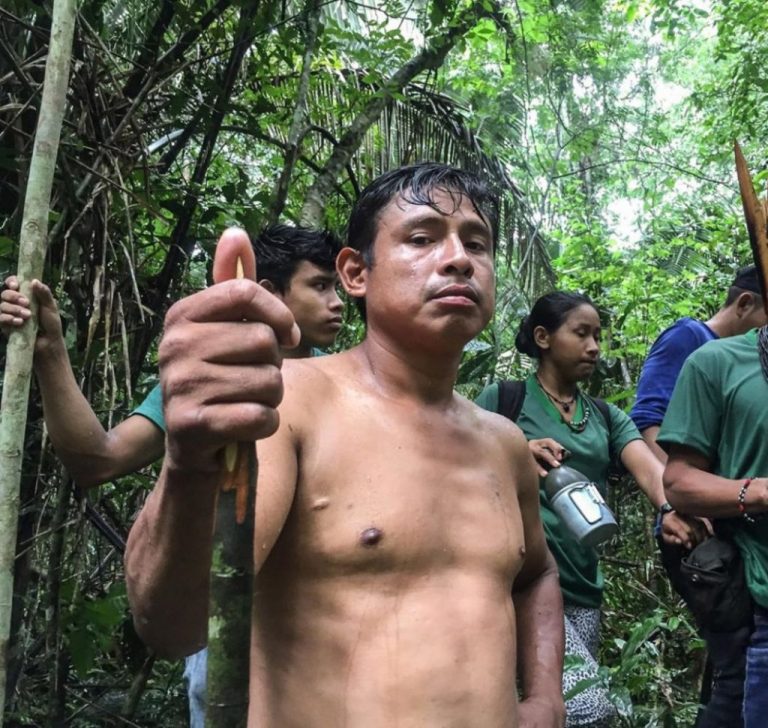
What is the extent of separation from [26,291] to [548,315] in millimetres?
2270

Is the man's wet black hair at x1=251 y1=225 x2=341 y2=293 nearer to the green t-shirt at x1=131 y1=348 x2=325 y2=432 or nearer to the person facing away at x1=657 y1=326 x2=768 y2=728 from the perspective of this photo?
the green t-shirt at x1=131 y1=348 x2=325 y2=432

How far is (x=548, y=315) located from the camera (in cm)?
382

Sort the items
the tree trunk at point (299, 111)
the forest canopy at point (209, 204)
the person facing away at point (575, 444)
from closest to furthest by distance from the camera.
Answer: the person facing away at point (575, 444) → the forest canopy at point (209, 204) → the tree trunk at point (299, 111)

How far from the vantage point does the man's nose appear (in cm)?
193

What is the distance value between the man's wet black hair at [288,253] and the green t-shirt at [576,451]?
2.92 ft

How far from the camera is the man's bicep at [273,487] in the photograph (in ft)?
4.94

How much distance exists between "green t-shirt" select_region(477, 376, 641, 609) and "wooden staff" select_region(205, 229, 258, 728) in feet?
7.27

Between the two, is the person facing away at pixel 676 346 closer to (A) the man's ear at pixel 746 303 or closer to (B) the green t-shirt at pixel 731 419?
(A) the man's ear at pixel 746 303

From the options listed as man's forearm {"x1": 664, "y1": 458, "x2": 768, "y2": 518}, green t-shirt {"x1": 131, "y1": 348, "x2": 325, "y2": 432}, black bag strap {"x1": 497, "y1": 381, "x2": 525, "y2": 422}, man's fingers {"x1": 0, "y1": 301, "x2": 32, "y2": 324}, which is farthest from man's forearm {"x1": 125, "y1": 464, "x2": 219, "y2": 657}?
black bag strap {"x1": 497, "y1": 381, "x2": 525, "y2": 422}

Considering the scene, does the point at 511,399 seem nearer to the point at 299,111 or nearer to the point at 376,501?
the point at 299,111

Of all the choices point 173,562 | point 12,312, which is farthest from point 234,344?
point 12,312

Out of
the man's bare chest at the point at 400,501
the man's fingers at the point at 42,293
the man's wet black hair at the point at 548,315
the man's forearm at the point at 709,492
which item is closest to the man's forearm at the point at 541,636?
the man's bare chest at the point at 400,501

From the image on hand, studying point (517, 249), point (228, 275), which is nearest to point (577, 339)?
point (228, 275)

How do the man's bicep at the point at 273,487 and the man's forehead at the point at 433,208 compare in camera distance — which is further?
the man's forehead at the point at 433,208
